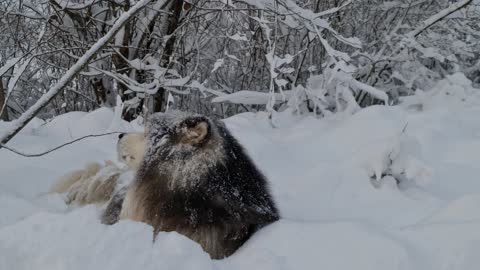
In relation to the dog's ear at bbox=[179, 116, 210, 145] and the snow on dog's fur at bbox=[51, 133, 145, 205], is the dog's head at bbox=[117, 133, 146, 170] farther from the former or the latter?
the dog's ear at bbox=[179, 116, 210, 145]

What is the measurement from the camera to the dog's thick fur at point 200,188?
7.82 feet

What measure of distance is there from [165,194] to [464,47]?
24.7 ft

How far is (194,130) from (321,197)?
4.51 feet

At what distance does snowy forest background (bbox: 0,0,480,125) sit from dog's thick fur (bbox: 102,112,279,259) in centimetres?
245

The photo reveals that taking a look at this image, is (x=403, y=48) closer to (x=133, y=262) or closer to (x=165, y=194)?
(x=165, y=194)

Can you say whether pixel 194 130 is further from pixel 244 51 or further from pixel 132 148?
pixel 244 51

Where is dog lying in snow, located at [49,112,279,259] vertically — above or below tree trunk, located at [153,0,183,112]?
above

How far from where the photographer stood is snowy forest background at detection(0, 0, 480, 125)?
578cm

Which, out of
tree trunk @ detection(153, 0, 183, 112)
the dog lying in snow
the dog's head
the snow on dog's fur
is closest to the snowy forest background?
tree trunk @ detection(153, 0, 183, 112)

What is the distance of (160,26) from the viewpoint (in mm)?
6711

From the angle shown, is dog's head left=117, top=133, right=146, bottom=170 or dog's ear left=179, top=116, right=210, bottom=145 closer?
dog's ear left=179, top=116, right=210, bottom=145

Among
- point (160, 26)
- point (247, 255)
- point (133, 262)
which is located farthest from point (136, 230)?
point (160, 26)

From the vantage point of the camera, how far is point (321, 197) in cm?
345

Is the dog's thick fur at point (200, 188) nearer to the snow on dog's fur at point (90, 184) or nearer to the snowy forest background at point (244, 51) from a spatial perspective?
the snow on dog's fur at point (90, 184)
